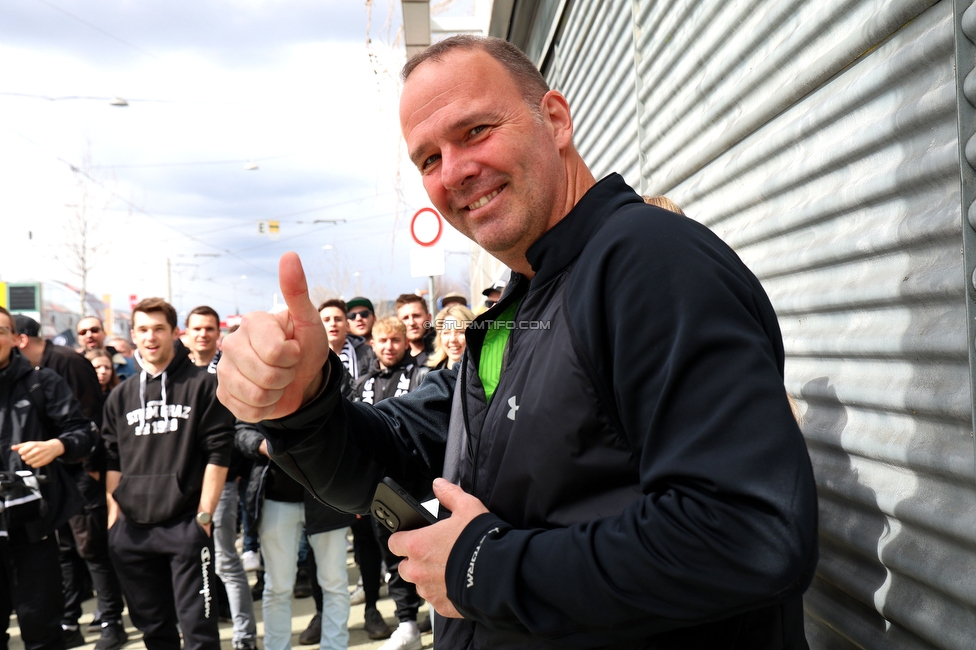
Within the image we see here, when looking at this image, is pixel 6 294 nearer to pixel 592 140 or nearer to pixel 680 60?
pixel 592 140

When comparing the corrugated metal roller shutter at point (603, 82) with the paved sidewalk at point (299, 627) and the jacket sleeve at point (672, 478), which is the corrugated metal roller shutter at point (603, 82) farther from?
the paved sidewalk at point (299, 627)

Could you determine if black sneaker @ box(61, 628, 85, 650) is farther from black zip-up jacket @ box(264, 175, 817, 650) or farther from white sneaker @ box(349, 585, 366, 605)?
black zip-up jacket @ box(264, 175, 817, 650)

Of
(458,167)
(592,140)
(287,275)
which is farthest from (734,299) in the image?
(592,140)

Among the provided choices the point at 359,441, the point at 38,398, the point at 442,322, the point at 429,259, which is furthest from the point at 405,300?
the point at 359,441

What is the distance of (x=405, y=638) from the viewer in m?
5.69

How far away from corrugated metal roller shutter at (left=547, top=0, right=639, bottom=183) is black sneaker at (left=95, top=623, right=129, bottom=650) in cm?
513

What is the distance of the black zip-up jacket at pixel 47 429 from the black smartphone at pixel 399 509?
14.2ft

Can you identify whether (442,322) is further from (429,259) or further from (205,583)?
(205,583)

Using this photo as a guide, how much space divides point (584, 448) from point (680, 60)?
2262 mm

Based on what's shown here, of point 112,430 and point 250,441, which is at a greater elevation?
point 112,430

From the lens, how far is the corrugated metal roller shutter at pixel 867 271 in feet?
4.66

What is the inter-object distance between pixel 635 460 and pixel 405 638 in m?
5.05

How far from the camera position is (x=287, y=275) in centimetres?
146

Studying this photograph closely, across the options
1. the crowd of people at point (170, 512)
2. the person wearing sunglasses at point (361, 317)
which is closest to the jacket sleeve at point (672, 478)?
the crowd of people at point (170, 512)
